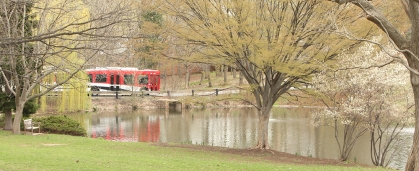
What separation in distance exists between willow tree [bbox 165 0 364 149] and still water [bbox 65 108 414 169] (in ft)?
17.2

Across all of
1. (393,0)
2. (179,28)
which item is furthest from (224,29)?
(393,0)

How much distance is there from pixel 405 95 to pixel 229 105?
31.1m

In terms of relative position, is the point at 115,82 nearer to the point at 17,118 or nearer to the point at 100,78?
the point at 100,78

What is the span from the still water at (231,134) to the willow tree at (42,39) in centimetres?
642

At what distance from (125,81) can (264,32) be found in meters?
31.7

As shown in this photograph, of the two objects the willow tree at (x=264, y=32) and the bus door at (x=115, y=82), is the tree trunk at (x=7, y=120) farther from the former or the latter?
Answer: the bus door at (x=115, y=82)

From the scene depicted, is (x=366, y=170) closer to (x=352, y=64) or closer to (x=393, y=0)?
(x=352, y=64)

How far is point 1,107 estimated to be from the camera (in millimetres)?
19609

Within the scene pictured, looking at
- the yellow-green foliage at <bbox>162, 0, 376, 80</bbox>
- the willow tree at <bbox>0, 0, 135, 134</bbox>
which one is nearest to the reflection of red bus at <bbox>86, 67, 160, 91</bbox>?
the willow tree at <bbox>0, 0, 135, 134</bbox>

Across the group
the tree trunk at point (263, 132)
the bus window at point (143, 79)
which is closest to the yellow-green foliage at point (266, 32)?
the tree trunk at point (263, 132)

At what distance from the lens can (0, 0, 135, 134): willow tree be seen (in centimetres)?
610

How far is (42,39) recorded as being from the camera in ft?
18.5

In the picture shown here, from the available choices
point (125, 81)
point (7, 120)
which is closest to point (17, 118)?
point (7, 120)

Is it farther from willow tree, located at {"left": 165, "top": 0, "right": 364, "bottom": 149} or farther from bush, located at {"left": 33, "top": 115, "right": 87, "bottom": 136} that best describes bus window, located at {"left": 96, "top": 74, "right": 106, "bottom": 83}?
willow tree, located at {"left": 165, "top": 0, "right": 364, "bottom": 149}
